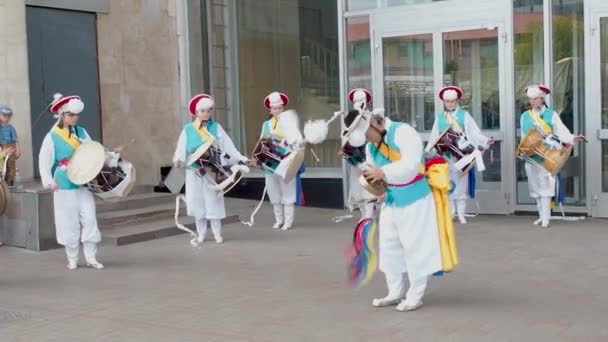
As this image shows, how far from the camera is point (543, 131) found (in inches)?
416

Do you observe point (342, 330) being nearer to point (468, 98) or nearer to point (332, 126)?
point (468, 98)

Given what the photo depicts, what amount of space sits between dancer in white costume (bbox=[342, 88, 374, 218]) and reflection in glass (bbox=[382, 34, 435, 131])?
1427 millimetres

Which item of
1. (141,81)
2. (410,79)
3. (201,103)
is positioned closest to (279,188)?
(201,103)

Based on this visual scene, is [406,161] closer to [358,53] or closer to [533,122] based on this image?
[533,122]

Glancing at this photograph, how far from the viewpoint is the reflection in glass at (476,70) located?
482 inches

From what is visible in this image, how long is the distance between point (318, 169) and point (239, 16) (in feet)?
10.5

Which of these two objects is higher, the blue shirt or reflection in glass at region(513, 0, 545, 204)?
reflection in glass at region(513, 0, 545, 204)

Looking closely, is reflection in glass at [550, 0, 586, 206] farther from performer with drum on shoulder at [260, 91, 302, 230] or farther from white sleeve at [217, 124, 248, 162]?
white sleeve at [217, 124, 248, 162]

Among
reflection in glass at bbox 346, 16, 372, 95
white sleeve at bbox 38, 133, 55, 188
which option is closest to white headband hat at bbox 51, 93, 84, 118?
white sleeve at bbox 38, 133, 55, 188

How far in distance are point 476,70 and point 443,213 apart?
20.9 feet

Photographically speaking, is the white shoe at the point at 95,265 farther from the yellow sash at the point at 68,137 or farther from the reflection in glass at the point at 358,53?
the reflection in glass at the point at 358,53

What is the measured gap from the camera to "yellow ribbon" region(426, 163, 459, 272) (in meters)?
6.42

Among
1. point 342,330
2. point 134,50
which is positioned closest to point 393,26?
point 134,50

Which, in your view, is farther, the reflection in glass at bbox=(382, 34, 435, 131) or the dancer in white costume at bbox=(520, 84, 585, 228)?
the reflection in glass at bbox=(382, 34, 435, 131)
